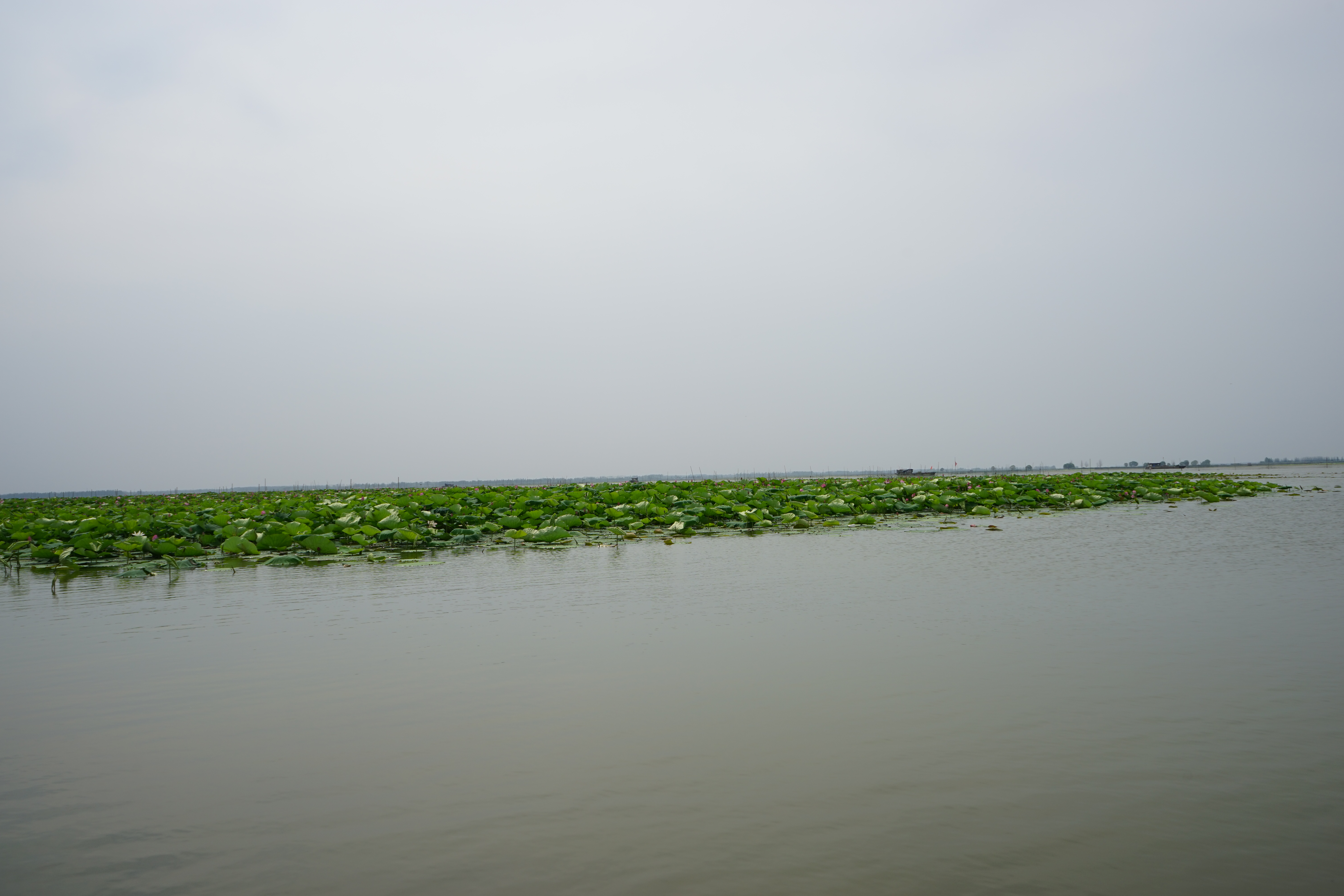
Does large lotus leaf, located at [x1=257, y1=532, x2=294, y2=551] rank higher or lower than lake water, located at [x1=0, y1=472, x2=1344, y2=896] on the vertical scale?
higher

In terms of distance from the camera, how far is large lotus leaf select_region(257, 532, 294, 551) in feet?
34.9

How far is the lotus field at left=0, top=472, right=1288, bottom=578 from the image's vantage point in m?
10.8

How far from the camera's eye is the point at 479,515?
14.1 metres

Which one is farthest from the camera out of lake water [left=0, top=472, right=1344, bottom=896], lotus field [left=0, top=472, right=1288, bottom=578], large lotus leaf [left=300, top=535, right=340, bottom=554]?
lotus field [left=0, top=472, right=1288, bottom=578]

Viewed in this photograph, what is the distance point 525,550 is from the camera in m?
11.0

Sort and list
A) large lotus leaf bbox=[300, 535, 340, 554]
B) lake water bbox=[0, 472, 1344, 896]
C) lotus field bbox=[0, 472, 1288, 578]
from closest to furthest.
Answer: lake water bbox=[0, 472, 1344, 896]
large lotus leaf bbox=[300, 535, 340, 554]
lotus field bbox=[0, 472, 1288, 578]

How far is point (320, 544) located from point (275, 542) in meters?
0.68

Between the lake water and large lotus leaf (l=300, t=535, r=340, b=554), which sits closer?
the lake water

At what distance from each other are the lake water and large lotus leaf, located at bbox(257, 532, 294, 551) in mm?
3998

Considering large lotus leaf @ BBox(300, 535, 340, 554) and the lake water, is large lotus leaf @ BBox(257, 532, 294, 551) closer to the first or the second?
large lotus leaf @ BBox(300, 535, 340, 554)

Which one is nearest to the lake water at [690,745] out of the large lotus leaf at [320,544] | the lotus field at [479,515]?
the large lotus leaf at [320,544]

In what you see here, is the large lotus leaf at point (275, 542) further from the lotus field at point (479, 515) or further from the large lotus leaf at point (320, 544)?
the large lotus leaf at point (320, 544)

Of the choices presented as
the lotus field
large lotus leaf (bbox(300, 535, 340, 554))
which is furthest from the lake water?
the lotus field

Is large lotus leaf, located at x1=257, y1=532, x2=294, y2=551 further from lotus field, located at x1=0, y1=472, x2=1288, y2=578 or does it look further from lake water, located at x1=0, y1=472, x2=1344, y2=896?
lake water, located at x1=0, y1=472, x2=1344, y2=896
